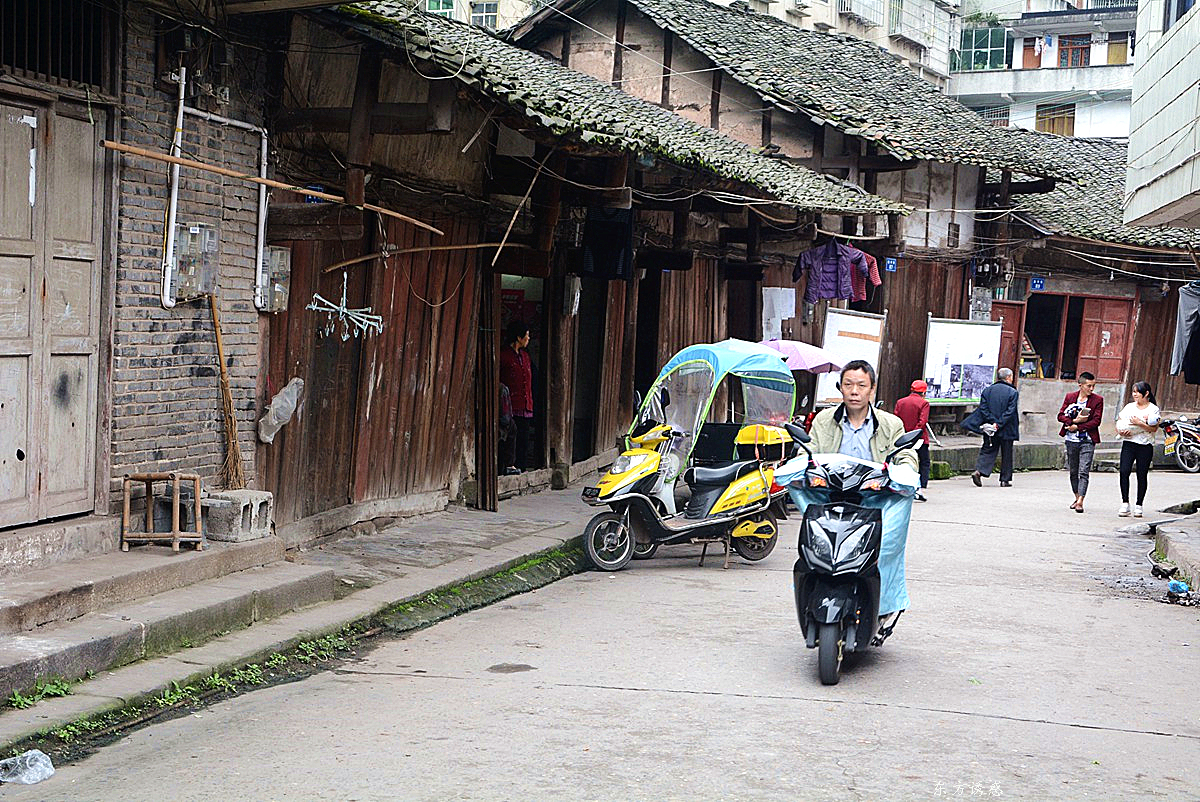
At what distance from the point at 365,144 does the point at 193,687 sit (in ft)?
14.3

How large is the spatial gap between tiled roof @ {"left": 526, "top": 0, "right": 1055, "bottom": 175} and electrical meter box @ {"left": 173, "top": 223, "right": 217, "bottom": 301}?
15.9 metres

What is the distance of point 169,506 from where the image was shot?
27.7 ft

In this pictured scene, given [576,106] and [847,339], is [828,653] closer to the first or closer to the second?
[576,106]

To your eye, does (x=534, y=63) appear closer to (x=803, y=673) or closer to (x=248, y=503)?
(x=248, y=503)

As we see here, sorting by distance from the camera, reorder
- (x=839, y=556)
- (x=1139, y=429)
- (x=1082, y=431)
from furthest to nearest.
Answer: (x=1082, y=431) → (x=1139, y=429) → (x=839, y=556)

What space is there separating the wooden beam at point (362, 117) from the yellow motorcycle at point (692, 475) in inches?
139

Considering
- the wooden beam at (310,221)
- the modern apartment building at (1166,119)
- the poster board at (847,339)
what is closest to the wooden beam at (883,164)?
the poster board at (847,339)

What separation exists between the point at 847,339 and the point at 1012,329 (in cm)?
771

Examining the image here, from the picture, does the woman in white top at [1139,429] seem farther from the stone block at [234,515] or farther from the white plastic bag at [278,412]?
Answer: the stone block at [234,515]

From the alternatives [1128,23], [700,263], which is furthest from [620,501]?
[1128,23]

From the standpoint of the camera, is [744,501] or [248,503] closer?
[248,503]

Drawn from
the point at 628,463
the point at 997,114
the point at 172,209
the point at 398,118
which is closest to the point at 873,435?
the point at 628,463

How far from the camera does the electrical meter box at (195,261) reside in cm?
852

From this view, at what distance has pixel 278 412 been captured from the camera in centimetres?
962
